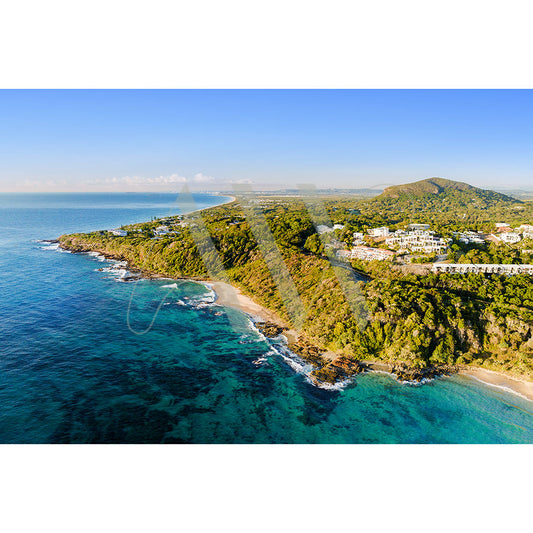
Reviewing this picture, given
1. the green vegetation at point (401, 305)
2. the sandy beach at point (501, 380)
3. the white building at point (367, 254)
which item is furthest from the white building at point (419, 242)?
the sandy beach at point (501, 380)

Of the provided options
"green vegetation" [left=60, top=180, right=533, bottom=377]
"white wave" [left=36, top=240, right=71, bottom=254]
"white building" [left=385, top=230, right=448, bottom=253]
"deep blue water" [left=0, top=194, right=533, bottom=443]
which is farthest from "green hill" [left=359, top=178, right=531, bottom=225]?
"white wave" [left=36, top=240, right=71, bottom=254]

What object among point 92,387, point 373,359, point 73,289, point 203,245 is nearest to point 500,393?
point 373,359

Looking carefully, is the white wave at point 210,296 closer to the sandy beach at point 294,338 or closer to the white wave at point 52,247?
the sandy beach at point 294,338

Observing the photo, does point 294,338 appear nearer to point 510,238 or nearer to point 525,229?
point 510,238

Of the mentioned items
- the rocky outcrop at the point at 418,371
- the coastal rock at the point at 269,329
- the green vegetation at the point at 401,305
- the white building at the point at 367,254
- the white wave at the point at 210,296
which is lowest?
the rocky outcrop at the point at 418,371

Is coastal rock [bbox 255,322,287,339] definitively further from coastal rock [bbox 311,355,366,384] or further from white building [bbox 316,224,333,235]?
white building [bbox 316,224,333,235]

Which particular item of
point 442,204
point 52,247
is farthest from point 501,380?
point 442,204
